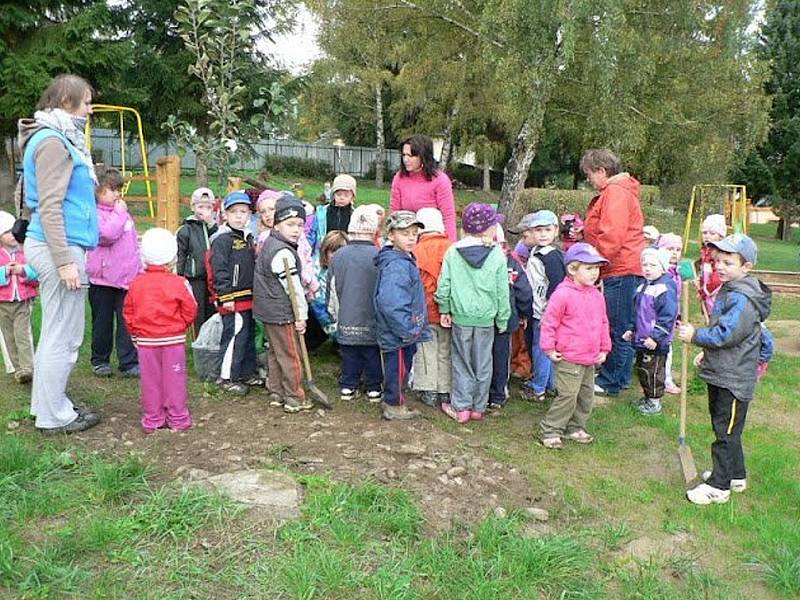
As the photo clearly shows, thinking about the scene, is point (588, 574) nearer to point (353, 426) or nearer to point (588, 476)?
point (588, 476)

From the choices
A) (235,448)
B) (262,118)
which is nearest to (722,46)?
(262,118)

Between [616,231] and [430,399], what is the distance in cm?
198

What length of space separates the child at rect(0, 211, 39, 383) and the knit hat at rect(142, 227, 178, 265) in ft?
4.00

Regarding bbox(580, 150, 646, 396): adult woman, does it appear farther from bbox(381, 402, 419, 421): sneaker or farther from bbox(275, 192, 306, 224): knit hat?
bbox(275, 192, 306, 224): knit hat

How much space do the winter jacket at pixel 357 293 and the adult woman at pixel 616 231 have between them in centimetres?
183

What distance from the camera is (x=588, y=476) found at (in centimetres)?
434

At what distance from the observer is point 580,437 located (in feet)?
16.1

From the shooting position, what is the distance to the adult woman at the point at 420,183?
5848mm

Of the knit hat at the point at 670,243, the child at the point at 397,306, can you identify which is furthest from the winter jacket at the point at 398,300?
the knit hat at the point at 670,243

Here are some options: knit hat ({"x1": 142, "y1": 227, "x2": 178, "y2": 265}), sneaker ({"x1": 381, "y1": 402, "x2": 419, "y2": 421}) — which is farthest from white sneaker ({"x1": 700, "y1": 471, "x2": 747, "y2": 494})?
knit hat ({"x1": 142, "y1": 227, "x2": 178, "y2": 265})

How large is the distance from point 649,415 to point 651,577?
2.54 m

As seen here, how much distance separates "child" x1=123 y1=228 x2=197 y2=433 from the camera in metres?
4.40

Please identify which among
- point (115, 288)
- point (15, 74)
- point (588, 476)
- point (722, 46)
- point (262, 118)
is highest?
point (722, 46)

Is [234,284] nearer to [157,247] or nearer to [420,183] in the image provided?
[157,247]
